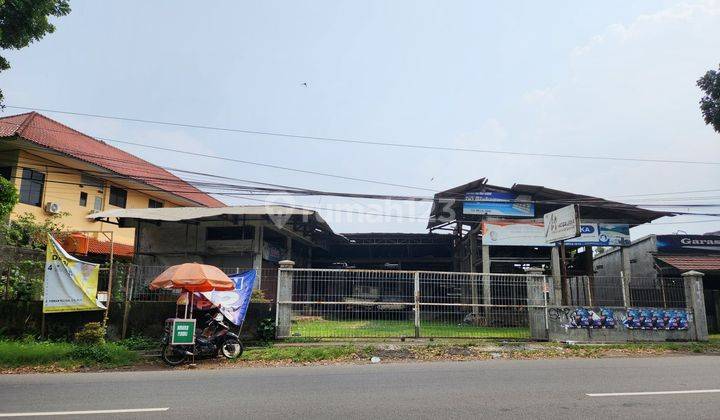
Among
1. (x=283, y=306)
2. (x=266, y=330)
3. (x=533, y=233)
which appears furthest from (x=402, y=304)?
(x=533, y=233)

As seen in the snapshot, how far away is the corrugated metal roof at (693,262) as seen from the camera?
1920 cm

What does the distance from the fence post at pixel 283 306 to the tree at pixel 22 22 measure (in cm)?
721

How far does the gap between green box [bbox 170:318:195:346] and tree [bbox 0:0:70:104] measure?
5.52 m

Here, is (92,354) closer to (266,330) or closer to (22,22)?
(266,330)

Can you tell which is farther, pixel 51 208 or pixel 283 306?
pixel 51 208

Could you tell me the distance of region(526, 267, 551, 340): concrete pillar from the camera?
13664 millimetres

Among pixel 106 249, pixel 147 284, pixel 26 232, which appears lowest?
pixel 147 284

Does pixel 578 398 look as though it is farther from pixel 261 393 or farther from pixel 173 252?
pixel 173 252

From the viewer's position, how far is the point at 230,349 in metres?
10.9

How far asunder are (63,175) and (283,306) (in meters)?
13.8

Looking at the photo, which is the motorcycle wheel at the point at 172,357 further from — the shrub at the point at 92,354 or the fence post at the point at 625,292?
the fence post at the point at 625,292

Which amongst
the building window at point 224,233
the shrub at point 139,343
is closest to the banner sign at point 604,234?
the building window at point 224,233

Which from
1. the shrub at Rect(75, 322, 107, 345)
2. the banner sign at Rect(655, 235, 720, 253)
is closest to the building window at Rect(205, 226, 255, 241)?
the shrub at Rect(75, 322, 107, 345)

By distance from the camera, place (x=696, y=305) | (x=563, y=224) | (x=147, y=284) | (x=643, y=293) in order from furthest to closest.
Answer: (x=563, y=224) < (x=643, y=293) < (x=696, y=305) < (x=147, y=284)
